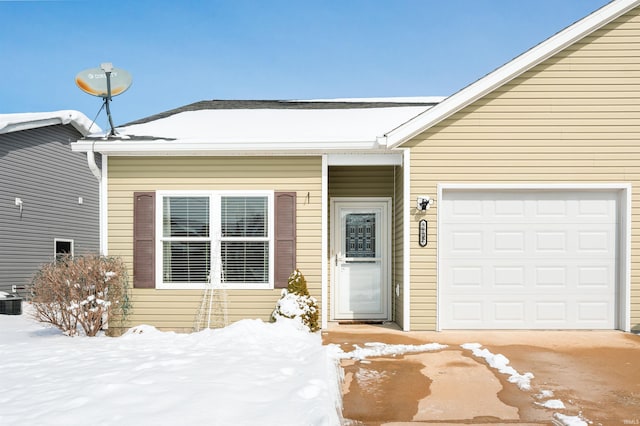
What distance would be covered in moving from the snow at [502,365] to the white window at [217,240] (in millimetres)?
2886

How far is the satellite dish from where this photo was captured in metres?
7.39

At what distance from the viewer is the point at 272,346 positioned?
5789 mm

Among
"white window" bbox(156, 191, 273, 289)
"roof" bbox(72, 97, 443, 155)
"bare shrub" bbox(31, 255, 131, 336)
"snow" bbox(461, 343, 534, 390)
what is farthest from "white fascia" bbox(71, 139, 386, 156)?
"snow" bbox(461, 343, 534, 390)

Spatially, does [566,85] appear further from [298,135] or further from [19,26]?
[19,26]

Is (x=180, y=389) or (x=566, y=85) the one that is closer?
(x=180, y=389)

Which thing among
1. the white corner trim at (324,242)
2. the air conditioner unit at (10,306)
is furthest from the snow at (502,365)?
the air conditioner unit at (10,306)

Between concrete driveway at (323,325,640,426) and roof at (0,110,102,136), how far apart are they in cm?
921

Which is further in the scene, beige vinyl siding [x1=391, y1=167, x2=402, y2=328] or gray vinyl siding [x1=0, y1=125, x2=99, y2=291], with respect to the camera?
gray vinyl siding [x1=0, y1=125, x2=99, y2=291]

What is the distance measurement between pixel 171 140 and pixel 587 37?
583cm

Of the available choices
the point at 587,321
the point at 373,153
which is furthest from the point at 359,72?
the point at 587,321

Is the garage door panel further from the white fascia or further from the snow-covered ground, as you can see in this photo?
the white fascia

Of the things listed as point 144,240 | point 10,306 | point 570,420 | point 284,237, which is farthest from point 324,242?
point 10,306

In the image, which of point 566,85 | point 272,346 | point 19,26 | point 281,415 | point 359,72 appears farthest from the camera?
point 19,26

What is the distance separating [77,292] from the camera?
6.51 m
